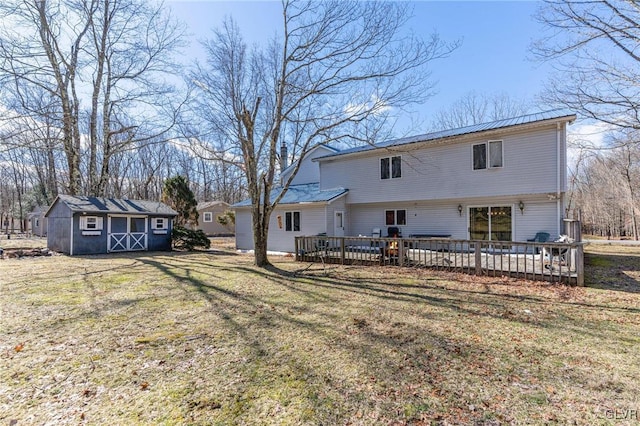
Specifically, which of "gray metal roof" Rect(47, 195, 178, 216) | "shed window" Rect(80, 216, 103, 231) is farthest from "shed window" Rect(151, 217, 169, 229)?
"shed window" Rect(80, 216, 103, 231)

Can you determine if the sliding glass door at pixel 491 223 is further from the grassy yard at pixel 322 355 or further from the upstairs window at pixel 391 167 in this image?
the grassy yard at pixel 322 355

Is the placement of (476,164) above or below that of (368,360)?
above

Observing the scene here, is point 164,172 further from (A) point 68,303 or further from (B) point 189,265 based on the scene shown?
(A) point 68,303

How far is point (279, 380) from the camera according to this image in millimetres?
3354

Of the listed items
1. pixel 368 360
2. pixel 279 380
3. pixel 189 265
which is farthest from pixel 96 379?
pixel 189 265

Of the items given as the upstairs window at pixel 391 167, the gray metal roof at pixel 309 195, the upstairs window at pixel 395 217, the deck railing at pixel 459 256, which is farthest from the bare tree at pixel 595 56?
the gray metal roof at pixel 309 195

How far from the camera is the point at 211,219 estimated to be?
3534 centimetres

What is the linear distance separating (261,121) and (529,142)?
11.2 metres

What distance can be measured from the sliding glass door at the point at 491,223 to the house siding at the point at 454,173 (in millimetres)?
1281

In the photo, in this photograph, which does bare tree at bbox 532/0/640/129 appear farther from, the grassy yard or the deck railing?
the grassy yard

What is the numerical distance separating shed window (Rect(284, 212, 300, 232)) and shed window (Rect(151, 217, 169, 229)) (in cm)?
807

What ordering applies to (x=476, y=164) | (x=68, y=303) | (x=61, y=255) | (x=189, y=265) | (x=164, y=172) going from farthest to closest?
(x=164, y=172) < (x=61, y=255) < (x=476, y=164) < (x=189, y=265) < (x=68, y=303)

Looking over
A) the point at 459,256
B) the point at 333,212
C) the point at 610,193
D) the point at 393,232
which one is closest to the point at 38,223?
the point at 333,212

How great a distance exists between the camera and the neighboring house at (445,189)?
12148mm
